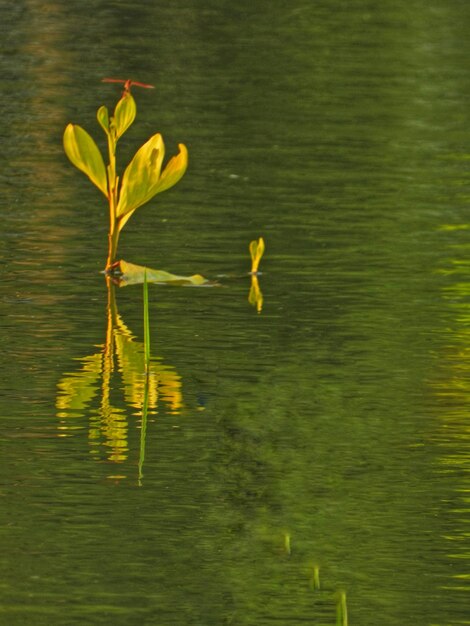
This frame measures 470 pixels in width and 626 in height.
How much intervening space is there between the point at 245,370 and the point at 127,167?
1382 millimetres

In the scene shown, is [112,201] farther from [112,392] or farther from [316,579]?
[316,579]

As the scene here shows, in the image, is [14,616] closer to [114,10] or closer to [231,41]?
[231,41]

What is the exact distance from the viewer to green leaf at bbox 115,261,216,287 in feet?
21.4

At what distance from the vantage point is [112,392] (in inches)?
202

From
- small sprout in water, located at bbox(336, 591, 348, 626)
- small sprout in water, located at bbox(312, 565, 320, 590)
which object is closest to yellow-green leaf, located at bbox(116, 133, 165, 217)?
small sprout in water, located at bbox(312, 565, 320, 590)

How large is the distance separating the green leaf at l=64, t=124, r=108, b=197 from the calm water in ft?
1.05

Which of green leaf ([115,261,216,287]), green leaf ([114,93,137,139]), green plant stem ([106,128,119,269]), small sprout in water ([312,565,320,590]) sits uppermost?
small sprout in water ([312,565,320,590])

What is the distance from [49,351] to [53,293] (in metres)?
0.80

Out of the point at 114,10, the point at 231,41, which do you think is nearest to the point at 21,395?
the point at 231,41

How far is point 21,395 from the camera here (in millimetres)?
5051

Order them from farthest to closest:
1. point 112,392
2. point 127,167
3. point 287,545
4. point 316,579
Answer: point 127,167 → point 112,392 → point 287,545 → point 316,579

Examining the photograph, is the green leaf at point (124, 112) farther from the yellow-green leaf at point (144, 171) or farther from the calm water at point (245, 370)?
the calm water at point (245, 370)

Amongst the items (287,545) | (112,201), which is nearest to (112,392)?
(287,545)

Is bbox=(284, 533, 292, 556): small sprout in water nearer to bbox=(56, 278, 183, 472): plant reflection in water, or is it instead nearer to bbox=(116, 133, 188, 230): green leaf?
bbox=(56, 278, 183, 472): plant reflection in water
